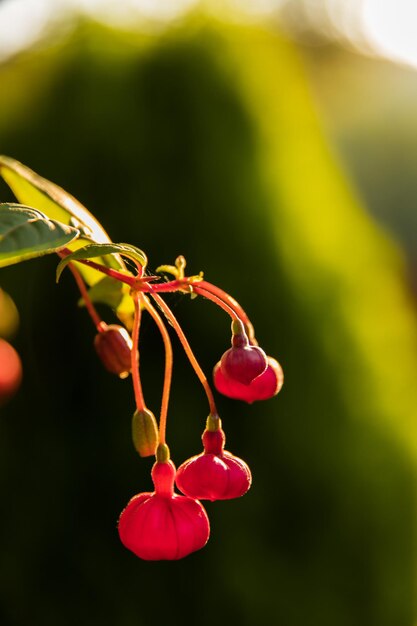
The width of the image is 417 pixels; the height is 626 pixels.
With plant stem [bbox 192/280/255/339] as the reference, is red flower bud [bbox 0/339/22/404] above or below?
below

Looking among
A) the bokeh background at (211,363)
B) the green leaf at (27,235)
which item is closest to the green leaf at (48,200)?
the green leaf at (27,235)

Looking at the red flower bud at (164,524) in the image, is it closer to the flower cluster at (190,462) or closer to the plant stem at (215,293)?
the flower cluster at (190,462)

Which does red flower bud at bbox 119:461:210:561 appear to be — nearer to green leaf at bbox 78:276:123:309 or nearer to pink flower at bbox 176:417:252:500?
pink flower at bbox 176:417:252:500

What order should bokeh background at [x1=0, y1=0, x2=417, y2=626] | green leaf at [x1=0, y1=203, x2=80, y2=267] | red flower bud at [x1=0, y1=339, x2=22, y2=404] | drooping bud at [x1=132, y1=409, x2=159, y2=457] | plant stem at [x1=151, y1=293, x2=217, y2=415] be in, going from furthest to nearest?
bokeh background at [x1=0, y1=0, x2=417, y2=626] → red flower bud at [x1=0, y1=339, x2=22, y2=404] → drooping bud at [x1=132, y1=409, x2=159, y2=457] → plant stem at [x1=151, y1=293, x2=217, y2=415] → green leaf at [x1=0, y1=203, x2=80, y2=267]

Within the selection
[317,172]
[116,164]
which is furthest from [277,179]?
[116,164]

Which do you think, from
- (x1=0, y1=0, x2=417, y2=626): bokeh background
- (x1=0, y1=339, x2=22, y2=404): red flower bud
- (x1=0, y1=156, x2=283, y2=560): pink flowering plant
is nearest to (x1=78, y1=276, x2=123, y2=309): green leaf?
(x1=0, y1=156, x2=283, y2=560): pink flowering plant

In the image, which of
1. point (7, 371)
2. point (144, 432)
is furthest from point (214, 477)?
point (7, 371)
